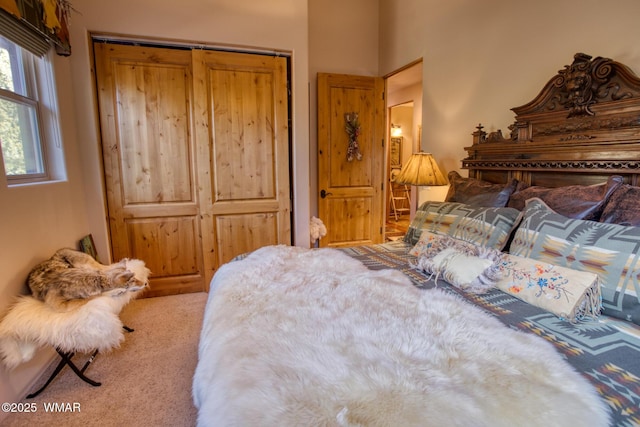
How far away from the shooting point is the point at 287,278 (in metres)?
1.69

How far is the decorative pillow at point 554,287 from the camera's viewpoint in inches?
51.8

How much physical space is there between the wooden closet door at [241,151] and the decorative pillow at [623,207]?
247 centimetres

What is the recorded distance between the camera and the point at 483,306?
4.71ft

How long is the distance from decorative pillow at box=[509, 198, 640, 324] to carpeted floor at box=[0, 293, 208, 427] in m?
1.91

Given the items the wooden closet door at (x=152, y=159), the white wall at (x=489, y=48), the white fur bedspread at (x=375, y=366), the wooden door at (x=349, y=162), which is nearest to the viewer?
the white fur bedspread at (x=375, y=366)

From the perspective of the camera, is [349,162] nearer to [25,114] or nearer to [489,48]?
[489,48]

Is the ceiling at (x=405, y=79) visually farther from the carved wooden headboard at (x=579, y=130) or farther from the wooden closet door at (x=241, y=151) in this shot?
the carved wooden headboard at (x=579, y=130)

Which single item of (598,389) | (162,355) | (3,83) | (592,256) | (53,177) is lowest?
(162,355)

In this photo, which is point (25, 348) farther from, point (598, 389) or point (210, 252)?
point (598, 389)

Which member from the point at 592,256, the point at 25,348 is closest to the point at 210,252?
the point at 25,348

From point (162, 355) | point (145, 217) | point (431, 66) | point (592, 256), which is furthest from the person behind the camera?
point (431, 66)

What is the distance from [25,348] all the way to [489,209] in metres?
2.64

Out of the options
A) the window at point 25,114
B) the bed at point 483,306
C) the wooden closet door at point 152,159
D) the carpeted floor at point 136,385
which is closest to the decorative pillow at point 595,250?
the bed at point 483,306

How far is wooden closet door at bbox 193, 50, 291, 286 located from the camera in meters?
3.06
